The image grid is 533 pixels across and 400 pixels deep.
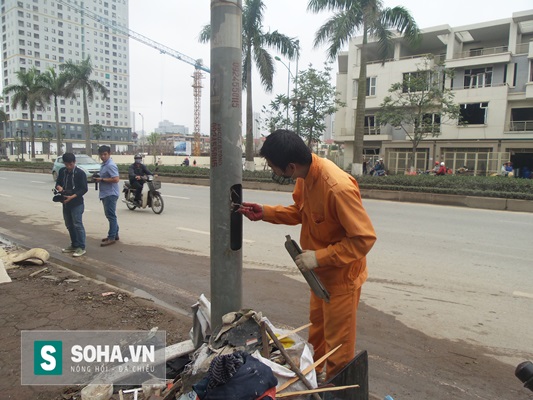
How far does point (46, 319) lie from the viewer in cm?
338

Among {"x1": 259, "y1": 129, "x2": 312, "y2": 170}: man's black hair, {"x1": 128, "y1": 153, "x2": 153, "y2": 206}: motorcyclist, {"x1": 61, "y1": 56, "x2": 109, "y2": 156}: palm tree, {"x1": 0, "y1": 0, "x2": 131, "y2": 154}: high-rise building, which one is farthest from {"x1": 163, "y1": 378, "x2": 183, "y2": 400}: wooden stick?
{"x1": 0, "y1": 0, "x2": 131, "y2": 154}: high-rise building

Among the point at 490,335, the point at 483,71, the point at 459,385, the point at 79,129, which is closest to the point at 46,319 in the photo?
the point at 459,385

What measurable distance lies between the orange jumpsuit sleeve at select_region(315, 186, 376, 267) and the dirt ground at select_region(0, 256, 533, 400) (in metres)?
1.14

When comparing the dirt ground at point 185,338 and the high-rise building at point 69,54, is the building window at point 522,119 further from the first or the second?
the high-rise building at point 69,54

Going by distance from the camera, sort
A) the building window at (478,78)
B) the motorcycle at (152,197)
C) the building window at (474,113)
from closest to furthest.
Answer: the motorcycle at (152,197), the building window at (474,113), the building window at (478,78)

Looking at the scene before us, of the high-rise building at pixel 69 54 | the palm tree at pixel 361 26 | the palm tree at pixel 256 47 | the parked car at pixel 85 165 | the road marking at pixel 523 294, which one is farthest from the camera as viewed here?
the high-rise building at pixel 69 54

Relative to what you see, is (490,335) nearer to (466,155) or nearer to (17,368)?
(17,368)

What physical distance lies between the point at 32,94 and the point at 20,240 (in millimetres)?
33833

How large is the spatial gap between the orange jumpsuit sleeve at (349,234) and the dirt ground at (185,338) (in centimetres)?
114

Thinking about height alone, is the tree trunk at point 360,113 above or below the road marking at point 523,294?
above

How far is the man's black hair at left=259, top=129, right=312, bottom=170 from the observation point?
2.07 m

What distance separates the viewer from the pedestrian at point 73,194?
580 cm

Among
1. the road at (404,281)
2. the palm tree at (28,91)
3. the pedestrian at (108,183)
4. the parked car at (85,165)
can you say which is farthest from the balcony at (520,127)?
the palm tree at (28,91)

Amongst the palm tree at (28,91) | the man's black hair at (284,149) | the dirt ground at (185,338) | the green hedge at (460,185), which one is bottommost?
the dirt ground at (185,338)
